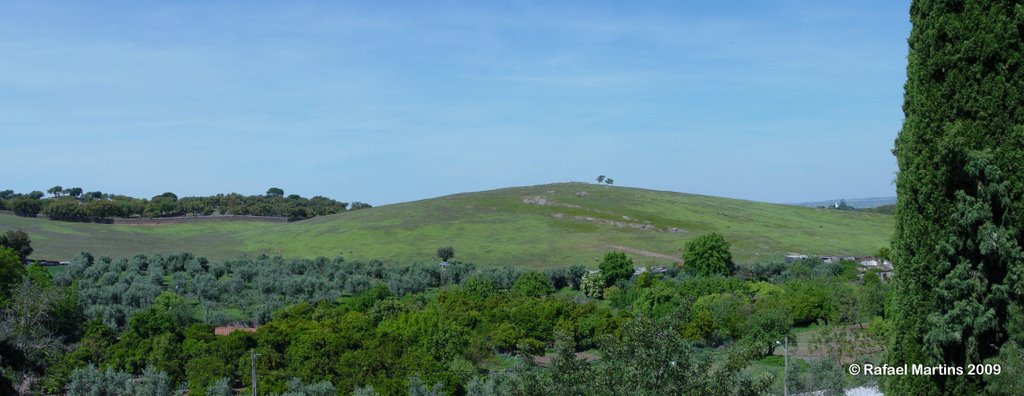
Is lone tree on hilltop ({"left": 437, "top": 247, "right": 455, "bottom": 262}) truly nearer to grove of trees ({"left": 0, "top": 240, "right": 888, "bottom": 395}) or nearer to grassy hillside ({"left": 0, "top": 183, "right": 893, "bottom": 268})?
grassy hillside ({"left": 0, "top": 183, "right": 893, "bottom": 268})

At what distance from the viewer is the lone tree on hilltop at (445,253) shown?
332 ft

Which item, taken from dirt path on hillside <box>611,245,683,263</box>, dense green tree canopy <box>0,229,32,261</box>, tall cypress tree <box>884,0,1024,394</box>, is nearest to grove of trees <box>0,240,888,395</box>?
tall cypress tree <box>884,0,1024,394</box>

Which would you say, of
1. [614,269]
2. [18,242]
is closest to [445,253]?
[614,269]

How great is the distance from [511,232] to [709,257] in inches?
1443

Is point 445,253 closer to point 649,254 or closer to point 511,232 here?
point 511,232

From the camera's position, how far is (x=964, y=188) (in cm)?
1416

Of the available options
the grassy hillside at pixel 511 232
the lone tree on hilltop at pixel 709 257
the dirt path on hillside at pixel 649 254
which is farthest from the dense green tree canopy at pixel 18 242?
the lone tree on hilltop at pixel 709 257

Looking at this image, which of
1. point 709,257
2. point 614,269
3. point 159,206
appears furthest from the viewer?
point 159,206

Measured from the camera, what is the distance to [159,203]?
459ft

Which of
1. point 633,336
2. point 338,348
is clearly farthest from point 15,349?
point 633,336

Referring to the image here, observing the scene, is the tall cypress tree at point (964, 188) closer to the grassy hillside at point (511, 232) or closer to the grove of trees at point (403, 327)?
the grove of trees at point (403, 327)

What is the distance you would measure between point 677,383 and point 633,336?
0.96 m

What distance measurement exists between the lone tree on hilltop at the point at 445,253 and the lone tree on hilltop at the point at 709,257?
29356mm

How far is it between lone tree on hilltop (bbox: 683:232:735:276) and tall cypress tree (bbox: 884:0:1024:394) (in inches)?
2807
